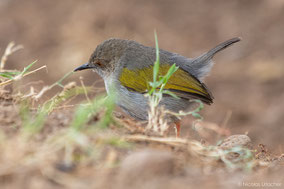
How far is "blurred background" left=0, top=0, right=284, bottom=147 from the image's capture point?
11062 millimetres

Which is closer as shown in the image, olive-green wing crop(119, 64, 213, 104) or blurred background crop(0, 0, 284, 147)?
olive-green wing crop(119, 64, 213, 104)

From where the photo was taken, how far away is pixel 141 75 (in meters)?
6.57

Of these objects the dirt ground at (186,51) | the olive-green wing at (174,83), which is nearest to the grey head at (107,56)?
the olive-green wing at (174,83)

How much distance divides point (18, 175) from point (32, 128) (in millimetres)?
565

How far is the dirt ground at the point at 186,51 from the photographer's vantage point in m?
4.29

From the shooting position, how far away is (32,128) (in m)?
3.79

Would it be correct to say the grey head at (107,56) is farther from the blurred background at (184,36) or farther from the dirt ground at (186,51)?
the blurred background at (184,36)

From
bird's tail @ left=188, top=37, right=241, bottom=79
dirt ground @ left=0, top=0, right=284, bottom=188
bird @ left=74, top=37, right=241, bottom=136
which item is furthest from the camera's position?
bird's tail @ left=188, top=37, right=241, bottom=79

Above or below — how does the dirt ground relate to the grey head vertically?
above

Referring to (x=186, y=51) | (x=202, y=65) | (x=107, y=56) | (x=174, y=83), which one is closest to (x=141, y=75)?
(x=174, y=83)

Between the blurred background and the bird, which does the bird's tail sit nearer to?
the bird

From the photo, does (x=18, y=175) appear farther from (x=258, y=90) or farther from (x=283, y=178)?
(x=258, y=90)

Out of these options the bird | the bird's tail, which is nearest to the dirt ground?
the bird

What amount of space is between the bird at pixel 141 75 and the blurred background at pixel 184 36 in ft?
11.6
